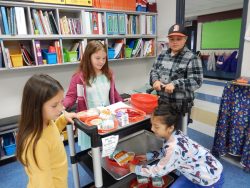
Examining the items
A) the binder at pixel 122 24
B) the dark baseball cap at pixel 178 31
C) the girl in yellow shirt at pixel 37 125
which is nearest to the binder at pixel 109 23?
the binder at pixel 122 24

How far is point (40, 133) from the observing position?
3.16 ft

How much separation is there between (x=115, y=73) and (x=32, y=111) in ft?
8.31

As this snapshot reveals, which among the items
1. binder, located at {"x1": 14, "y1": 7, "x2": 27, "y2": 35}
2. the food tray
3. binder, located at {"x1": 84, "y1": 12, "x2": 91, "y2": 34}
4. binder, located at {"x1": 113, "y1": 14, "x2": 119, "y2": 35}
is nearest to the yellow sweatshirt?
the food tray

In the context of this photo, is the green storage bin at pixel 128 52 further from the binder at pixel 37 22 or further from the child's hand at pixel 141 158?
the child's hand at pixel 141 158

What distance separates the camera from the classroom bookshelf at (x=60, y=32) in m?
2.18

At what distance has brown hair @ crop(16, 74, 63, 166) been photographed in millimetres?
920

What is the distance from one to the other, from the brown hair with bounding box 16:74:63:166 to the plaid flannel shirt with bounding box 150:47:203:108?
1.03 metres

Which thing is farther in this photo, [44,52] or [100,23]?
[100,23]

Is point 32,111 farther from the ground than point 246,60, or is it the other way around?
point 246,60

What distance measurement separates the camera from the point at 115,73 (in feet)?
11.2

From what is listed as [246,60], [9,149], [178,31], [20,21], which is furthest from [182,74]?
[9,149]

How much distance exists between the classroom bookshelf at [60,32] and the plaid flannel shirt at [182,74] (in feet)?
4.41

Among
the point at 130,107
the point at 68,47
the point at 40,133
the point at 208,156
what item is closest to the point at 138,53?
the point at 68,47

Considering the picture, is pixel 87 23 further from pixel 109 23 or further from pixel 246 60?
pixel 246 60
